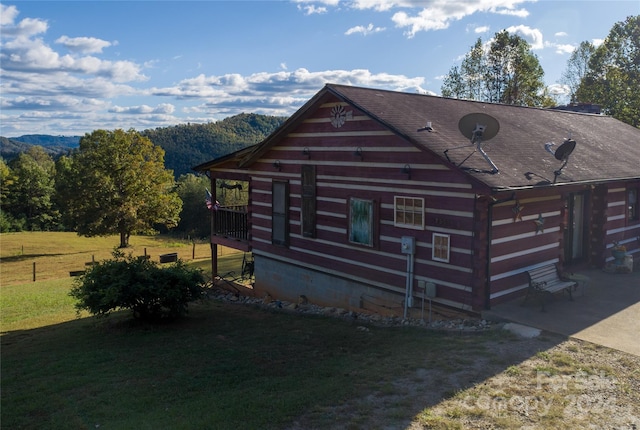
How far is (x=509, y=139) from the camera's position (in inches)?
497

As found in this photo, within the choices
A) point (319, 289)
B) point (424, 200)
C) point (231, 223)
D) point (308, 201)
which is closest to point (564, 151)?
point (424, 200)

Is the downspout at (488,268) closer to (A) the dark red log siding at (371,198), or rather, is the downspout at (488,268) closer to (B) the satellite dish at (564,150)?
(A) the dark red log siding at (371,198)

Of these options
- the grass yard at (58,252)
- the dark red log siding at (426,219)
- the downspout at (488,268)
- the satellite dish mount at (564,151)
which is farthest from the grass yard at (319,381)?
the grass yard at (58,252)

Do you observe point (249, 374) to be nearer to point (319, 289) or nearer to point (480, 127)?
point (319, 289)

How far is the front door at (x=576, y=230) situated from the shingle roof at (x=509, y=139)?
1169 millimetres

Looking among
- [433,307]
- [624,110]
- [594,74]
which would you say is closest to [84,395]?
[433,307]

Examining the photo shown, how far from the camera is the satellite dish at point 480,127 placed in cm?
1074

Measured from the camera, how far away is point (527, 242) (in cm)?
1104

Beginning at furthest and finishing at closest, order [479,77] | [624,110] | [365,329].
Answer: [479,77] → [624,110] → [365,329]

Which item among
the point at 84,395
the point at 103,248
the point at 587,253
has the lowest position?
the point at 103,248

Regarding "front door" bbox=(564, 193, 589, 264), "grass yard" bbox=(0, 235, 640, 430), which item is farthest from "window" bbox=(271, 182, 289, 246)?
"front door" bbox=(564, 193, 589, 264)

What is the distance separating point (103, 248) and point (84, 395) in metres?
43.7

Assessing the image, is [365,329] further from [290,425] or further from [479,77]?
[479,77]

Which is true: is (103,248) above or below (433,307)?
below
